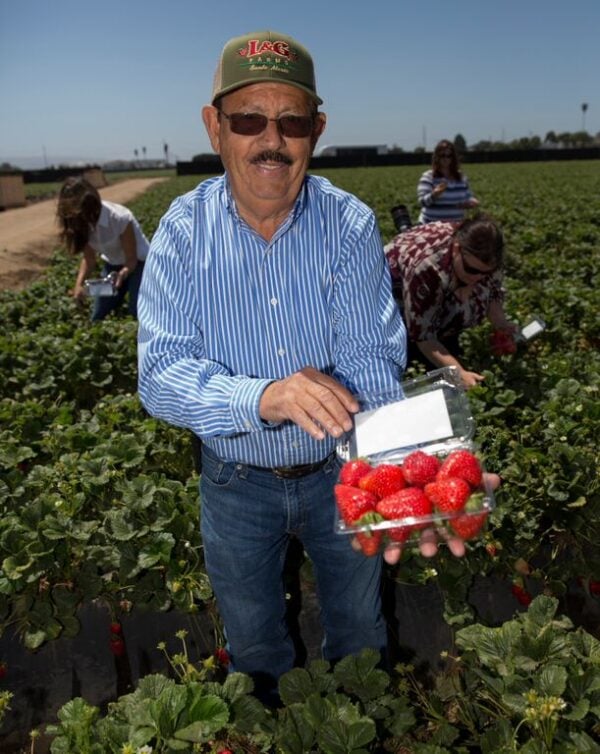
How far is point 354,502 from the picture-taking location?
165 centimetres

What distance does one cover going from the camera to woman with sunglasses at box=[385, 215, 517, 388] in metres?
3.81

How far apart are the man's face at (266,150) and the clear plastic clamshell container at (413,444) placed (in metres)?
0.64

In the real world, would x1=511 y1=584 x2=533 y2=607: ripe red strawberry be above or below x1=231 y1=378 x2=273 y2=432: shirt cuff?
below

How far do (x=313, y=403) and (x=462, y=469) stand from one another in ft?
1.33

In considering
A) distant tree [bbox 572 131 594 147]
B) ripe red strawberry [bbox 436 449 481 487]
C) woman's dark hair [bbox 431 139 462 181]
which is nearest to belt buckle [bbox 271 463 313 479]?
ripe red strawberry [bbox 436 449 481 487]

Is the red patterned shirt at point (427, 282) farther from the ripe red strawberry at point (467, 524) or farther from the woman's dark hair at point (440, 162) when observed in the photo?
the woman's dark hair at point (440, 162)

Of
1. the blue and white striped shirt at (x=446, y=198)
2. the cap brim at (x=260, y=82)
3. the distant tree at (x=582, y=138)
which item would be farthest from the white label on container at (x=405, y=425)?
the distant tree at (x=582, y=138)

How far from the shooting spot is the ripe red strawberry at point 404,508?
1.59 m

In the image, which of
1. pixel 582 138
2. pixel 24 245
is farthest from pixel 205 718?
pixel 582 138

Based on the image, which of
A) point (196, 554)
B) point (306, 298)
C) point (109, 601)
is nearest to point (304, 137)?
point (306, 298)

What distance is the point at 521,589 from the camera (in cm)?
292

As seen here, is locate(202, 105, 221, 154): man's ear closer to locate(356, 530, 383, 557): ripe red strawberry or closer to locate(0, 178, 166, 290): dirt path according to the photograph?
locate(356, 530, 383, 557): ripe red strawberry

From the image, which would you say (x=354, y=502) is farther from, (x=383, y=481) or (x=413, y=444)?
(x=413, y=444)

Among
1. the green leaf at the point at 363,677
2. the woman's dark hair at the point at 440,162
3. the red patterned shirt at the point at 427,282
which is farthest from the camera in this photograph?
the woman's dark hair at the point at 440,162
